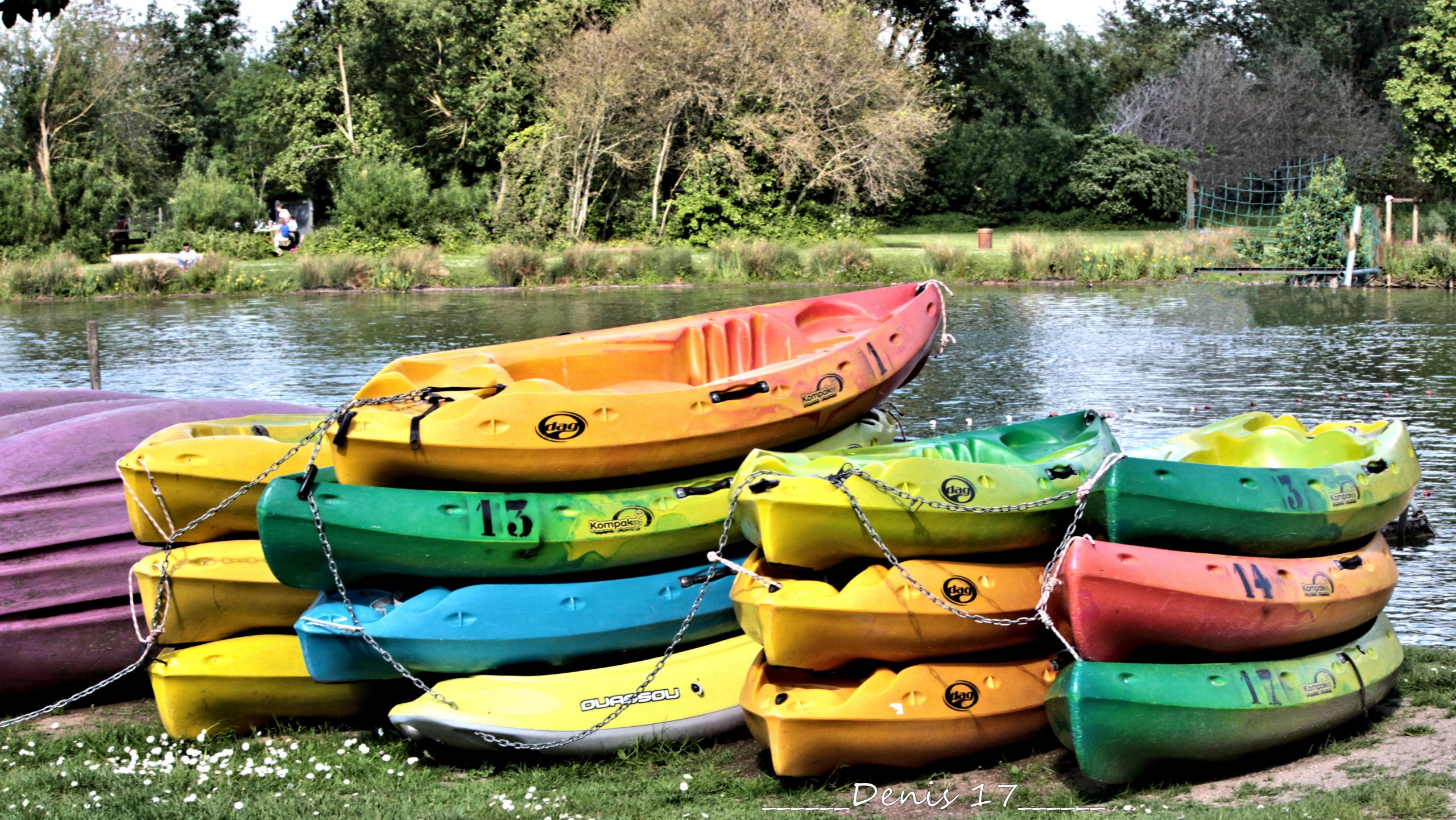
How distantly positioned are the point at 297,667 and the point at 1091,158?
131 feet

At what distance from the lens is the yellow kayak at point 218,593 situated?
20.0 feet

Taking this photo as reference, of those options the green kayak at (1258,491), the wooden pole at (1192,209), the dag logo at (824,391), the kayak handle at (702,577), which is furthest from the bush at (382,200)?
the green kayak at (1258,491)

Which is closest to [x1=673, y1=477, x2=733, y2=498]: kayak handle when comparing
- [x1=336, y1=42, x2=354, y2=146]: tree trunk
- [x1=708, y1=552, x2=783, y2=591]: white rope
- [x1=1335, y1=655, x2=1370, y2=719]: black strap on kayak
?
[x1=708, y1=552, x2=783, y2=591]: white rope

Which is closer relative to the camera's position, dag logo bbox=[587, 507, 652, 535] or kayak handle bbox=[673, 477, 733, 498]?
dag logo bbox=[587, 507, 652, 535]

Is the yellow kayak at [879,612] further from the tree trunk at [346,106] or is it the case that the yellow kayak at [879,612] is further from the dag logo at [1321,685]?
the tree trunk at [346,106]

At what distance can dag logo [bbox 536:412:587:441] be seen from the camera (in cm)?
596

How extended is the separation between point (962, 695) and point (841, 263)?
78.9 ft

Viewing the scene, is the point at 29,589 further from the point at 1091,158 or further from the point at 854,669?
the point at 1091,158

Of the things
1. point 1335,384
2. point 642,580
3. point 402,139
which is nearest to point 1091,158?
point 402,139

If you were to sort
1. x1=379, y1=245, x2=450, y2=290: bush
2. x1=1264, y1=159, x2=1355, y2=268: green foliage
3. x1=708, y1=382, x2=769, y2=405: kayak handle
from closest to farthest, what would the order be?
x1=708, y1=382, x2=769, y2=405: kayak handle → x1=1264, y1=159, x2=1355, y2=268: green foliage → x1=379, y1=245, x2=450, y2=290: bush

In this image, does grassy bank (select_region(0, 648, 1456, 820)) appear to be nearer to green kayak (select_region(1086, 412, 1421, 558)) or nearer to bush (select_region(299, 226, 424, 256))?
green kayak (select_region(1086, 412, 1421, 558))

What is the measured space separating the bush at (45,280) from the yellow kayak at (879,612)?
89.3 ft

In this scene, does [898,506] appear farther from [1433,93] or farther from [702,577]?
[1433,93]

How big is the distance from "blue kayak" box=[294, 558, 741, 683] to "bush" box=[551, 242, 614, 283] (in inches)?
951
